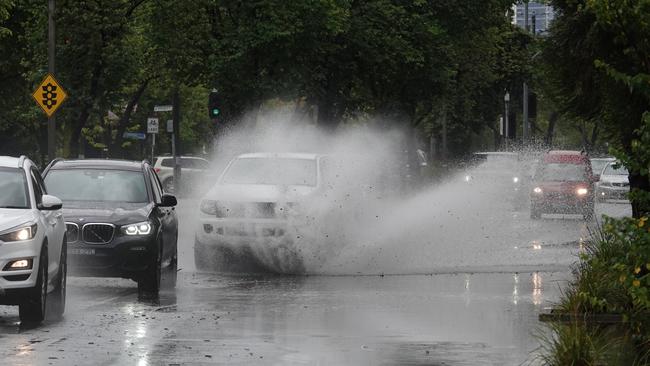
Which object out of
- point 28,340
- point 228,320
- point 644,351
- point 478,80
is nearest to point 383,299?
point 228,320

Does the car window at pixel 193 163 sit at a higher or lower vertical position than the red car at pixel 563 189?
higher

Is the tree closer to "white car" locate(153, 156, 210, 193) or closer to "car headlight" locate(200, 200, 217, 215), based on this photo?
"car headlight" locate(200, 200, 217, 215)

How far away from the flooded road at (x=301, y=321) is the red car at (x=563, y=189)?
770 inches

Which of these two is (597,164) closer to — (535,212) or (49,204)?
(535,212)

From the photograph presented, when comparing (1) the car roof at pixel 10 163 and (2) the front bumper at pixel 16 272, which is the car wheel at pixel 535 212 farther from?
(2) the front bumper at pixel 16 272

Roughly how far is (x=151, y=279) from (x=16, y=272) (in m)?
4.34

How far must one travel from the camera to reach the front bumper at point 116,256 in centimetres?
1956

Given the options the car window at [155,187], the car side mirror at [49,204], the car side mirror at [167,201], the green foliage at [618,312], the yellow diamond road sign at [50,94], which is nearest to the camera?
the green foliage at [618,312]

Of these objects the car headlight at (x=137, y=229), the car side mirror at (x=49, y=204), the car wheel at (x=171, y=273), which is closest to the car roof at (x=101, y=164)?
the car wheel at (x=171, y=273)

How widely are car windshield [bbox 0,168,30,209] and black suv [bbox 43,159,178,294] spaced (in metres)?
2.92

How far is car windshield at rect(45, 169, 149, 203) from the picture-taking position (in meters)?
20.9

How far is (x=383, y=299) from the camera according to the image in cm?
1912

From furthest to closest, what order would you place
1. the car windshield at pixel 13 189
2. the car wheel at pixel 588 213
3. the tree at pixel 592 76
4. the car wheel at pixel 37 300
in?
the car wheel at pixel 588 213, the tree at pixel 592 76, the car windshield at pixel 13 189, the car wheel at pixel 37 300

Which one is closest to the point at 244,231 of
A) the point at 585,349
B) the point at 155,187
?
the point at 155,187
